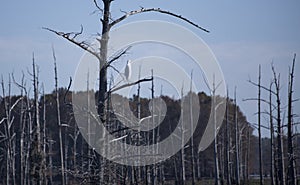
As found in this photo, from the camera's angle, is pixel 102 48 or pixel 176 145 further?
pixel 176 145

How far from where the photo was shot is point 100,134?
27.3ft

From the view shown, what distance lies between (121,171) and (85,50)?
2874 mm

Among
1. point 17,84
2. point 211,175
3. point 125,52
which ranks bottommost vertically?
point 211,175

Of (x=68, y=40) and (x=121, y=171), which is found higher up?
(x=68, y=40)

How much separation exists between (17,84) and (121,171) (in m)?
17.2

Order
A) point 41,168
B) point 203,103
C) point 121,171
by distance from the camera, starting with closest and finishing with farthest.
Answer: point 121,171
point 41,168
point 203,103

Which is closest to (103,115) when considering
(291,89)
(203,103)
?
(291,89)

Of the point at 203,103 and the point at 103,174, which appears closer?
the point at 103,174

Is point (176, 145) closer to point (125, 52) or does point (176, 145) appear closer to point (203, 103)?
point (203, 103)

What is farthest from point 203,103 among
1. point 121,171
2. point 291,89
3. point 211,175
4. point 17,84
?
point 121,171

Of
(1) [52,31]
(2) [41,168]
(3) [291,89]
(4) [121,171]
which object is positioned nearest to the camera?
(1) [52,31]

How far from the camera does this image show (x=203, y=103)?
47.1 meters

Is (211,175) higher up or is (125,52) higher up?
(125,52)

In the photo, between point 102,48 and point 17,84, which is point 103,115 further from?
point 17,84
